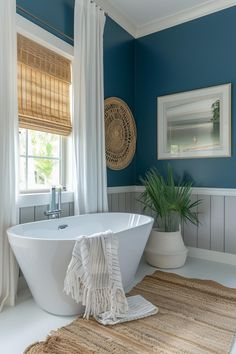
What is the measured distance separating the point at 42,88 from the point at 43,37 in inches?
16.7

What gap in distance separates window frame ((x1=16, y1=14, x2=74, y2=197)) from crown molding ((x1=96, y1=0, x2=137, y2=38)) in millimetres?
791

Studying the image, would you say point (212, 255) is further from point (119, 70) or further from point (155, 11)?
point (155, 11)

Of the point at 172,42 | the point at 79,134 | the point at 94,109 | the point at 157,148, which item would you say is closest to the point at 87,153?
the point at 79,134

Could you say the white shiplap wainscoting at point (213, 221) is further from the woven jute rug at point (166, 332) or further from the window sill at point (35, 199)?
the woven jute rug at point (166, 332)

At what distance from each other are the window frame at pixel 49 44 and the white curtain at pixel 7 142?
20 centimetres

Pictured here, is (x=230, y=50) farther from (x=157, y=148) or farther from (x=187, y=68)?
(x=157, y=148)

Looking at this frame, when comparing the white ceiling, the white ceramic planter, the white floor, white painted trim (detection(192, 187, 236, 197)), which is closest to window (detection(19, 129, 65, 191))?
the white floor

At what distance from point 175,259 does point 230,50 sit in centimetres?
228

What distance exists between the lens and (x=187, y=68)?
3021 mm

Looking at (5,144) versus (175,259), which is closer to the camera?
(5,144)

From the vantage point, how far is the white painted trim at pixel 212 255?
9.05 feet

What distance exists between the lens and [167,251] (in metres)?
2.60

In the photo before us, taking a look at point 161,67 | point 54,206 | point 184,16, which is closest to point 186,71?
point 161,67

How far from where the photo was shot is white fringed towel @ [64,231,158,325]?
155 centimetres
